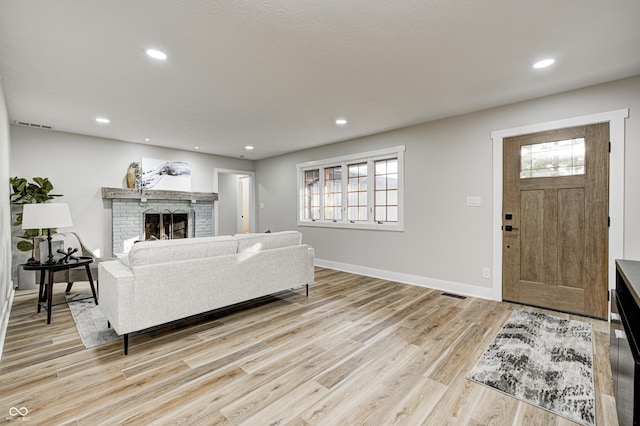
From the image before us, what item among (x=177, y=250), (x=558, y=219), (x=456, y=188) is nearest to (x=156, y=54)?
(x=177, y=250)

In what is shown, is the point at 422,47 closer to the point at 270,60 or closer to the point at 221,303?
the point at 270,60

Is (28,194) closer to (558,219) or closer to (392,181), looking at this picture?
(392,181)

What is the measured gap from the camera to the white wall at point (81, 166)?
4586 millimetres

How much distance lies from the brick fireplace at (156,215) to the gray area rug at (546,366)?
212 inches

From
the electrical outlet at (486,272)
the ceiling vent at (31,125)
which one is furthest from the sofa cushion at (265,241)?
the ceiling vent at (31,125)

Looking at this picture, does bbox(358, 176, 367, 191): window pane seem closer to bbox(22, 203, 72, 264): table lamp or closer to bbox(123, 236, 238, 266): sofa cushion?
bbox(123, 236, 238, 266): sofa cushion

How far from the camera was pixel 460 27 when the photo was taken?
207 centimetres

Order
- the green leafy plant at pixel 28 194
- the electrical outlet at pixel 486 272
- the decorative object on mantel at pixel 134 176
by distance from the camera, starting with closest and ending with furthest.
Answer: the electrical outlet at pixel 486 272 → the green leafy plant at pixel 28 194 → the decorative object on mantel at pixel 134 176

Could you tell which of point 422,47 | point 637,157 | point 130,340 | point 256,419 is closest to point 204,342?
point 130,340

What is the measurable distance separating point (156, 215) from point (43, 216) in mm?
3131

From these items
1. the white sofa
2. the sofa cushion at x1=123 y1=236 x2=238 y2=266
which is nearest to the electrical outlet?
the white sofa

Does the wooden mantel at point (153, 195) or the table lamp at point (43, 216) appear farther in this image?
the wooden mantel at point (153, 195)

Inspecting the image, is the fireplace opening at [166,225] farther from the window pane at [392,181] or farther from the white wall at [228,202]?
the window pane at [392,181]

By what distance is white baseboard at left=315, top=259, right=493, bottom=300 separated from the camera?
3.86m
